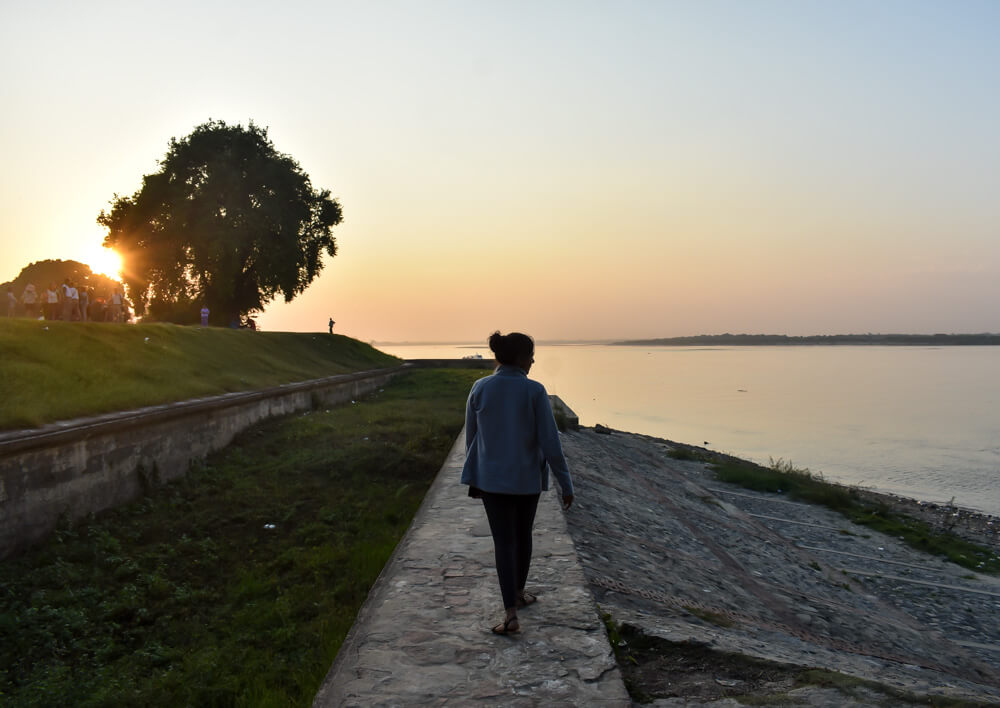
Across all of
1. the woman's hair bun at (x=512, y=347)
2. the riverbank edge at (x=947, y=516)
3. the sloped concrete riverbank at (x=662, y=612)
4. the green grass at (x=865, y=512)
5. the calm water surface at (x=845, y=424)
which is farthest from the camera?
the calm water surface at (x=845, y=424)

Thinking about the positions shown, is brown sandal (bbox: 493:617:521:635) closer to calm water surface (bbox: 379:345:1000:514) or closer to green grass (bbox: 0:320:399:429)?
green grass (bbox: 0:320:399:429)

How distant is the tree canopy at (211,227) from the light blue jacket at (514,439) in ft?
97.6

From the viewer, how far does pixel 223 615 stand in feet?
20.1

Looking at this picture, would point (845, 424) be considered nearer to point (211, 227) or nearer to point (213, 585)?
point (211, 227)

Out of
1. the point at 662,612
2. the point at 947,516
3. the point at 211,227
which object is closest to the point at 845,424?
the point at 947,516

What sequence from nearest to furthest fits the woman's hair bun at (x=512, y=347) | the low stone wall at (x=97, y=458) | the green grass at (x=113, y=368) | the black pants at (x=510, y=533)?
the black pants at (x=510, y=533), the woman's hair bun at (x=512, y=347), the low stone wall at (x=97, y=458), the green grass at (x=113, y=368)

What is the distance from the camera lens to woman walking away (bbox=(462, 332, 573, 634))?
392cm

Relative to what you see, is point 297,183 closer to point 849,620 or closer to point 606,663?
point 849,620

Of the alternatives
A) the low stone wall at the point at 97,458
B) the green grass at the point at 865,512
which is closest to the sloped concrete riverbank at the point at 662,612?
the green grass at the point at 865,512

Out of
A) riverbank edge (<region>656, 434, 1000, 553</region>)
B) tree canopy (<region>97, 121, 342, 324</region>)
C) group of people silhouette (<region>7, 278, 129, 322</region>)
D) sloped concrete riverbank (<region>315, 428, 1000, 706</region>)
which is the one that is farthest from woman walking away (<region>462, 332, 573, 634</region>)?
tree canopy (<region>97, 121, 342, 324</region>)

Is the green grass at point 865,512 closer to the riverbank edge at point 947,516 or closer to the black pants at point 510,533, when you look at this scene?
the riverbank edge at point 947,516

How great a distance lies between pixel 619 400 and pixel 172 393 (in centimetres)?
4501

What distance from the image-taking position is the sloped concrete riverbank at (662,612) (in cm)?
334

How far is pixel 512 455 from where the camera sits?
395 centimetres
